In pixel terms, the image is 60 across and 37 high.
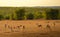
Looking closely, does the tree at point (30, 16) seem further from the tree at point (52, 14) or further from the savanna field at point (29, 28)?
the tree at point (52, 14)

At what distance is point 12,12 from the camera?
930 millimetres

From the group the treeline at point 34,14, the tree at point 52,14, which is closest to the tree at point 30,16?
the treeline at point 34,14

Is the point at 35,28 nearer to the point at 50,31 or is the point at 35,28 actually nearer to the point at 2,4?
the point at 50,31

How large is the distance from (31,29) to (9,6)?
0.30 metres

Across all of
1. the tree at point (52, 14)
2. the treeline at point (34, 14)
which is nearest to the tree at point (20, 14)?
the treeline at point (34, 14)

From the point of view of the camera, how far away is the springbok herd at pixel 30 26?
2.99 feet

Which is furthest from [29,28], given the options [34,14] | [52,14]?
[52,14]

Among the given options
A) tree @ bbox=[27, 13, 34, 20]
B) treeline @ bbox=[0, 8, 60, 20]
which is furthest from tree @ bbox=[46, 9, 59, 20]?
tree @ bbox=[27, 13, 34, 20]

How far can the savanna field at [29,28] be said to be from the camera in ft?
2.98

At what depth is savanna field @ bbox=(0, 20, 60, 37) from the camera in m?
0.91

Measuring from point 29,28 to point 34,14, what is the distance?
5.5 inches

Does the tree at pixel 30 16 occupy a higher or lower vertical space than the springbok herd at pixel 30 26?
higher

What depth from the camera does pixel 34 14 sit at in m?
0.94

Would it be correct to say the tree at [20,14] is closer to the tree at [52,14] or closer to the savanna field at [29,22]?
the savanna field at [29,22]
